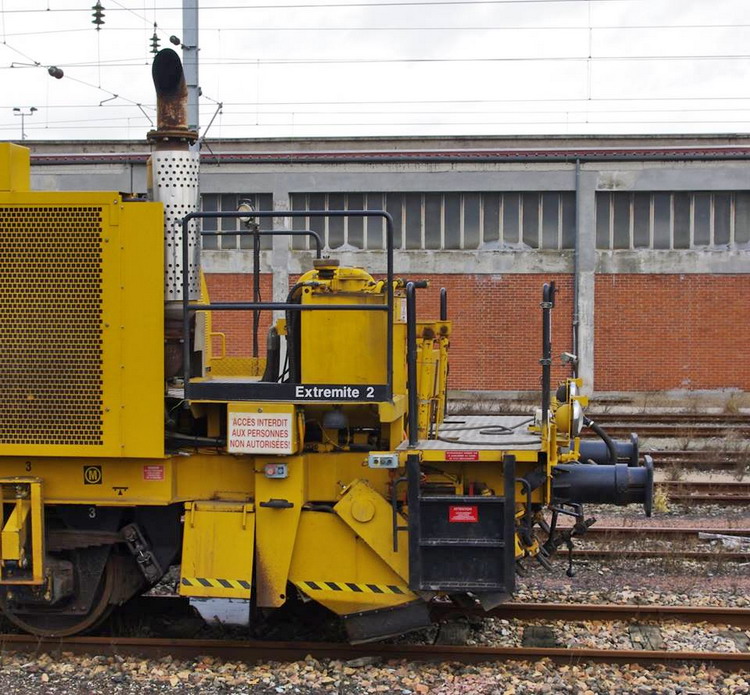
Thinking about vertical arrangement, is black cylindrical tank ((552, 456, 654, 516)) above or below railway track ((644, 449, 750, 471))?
above

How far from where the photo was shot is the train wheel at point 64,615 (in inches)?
253

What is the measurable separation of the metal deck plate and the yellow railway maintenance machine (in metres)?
0.05

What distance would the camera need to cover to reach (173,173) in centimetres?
625

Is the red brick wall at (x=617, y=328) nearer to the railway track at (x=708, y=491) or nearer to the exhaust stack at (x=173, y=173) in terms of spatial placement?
the railway track at (x=708, y=491)

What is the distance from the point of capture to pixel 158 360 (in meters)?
5.89

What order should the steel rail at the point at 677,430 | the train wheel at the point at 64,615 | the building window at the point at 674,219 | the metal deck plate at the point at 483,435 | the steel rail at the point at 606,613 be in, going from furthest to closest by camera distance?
the building window at the point at 674,219 → the steel rail at the point at 677,430 → the steel rail at the point at 606,613 → the train wheel at the point at 64,615 → the metal deck plate at the point at 483,435

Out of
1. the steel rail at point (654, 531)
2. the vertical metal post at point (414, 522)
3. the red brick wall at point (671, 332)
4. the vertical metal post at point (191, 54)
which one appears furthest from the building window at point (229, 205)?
the vertical metal post at point (414, 522)

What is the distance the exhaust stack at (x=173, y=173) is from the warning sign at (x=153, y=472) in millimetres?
1012

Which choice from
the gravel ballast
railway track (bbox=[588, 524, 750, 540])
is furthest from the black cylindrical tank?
railway track (bbox=[588, 524, 750, 540])

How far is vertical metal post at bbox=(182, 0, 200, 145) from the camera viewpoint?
13188 millimetres

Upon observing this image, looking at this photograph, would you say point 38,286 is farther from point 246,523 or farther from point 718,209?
point 718,209

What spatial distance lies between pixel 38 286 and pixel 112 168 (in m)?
19.6

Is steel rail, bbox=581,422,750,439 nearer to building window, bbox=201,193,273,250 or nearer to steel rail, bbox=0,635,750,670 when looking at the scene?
steel rail, bbox=0,635,750,670

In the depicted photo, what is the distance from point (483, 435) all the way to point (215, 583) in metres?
2.19
